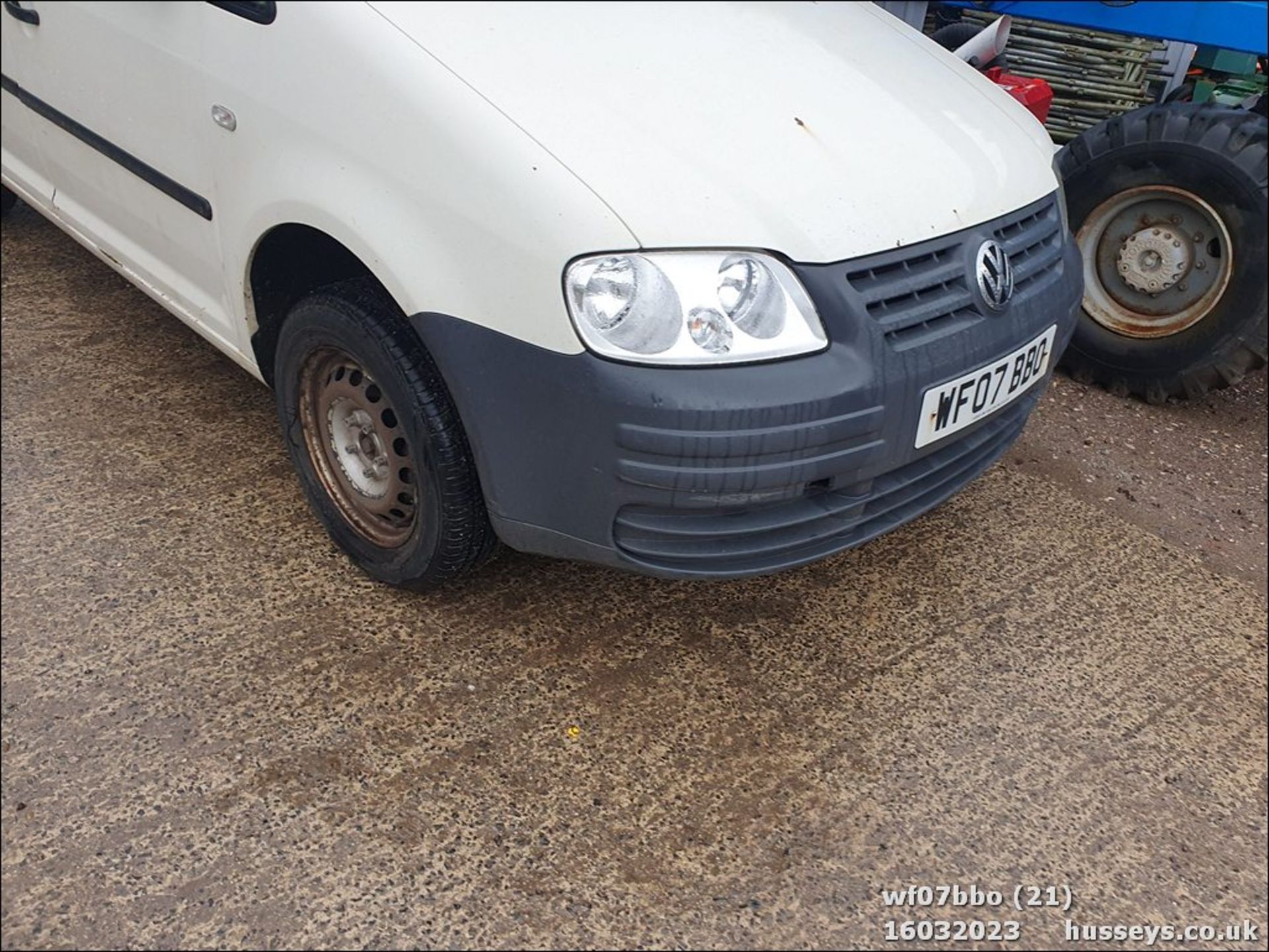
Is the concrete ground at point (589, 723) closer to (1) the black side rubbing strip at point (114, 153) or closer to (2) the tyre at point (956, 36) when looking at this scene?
(1) the black side rubbing strip at point (114, 153)

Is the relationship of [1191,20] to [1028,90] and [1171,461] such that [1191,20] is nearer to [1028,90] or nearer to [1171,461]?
[1028,90]

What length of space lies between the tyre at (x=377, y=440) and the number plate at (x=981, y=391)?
2.88 ft

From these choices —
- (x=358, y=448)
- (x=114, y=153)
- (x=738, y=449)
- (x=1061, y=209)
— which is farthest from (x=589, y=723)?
(x=114, y=153)

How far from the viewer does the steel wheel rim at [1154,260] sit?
322cm

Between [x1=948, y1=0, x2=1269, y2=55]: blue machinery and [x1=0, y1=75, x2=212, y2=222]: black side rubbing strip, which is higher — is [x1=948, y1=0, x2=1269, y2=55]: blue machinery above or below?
above

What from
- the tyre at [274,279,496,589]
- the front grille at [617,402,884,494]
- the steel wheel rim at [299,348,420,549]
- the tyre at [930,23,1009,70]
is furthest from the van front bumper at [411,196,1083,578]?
A: the tyre at [930,23,1009,70]

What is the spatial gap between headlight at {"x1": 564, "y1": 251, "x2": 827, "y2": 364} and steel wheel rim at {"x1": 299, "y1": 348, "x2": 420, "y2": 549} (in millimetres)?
589

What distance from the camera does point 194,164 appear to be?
226 cm

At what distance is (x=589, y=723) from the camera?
2084 mm

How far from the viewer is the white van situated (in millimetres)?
1740

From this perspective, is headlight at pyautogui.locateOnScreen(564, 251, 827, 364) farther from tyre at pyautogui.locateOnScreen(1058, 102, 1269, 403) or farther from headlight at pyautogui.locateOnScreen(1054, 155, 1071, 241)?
tyre at pyautogui.locateOnScreen(1058, 102, 1269, 403)

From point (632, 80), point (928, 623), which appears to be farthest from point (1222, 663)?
point (632, 80)

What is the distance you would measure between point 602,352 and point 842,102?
806 mm

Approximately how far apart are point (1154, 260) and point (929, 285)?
1.82m
